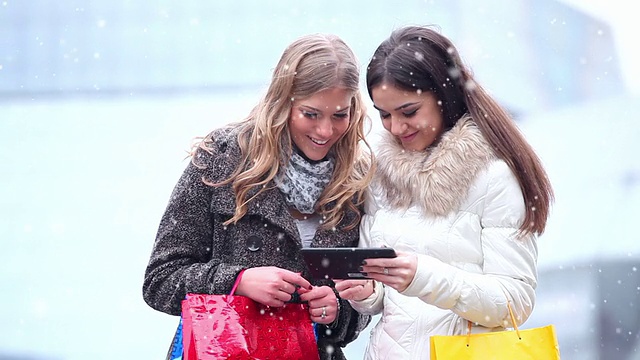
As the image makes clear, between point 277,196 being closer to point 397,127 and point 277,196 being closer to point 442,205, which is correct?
point 397,127

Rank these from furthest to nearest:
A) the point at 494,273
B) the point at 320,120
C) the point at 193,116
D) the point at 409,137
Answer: the point at 193,116 → the point at 320,120 → the point at 409,137 → the point at 494,273

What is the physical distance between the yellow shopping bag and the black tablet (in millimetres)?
264

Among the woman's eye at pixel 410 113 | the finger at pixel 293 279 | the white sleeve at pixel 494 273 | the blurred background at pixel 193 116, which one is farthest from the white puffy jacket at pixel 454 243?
the blurred background at pixel 193 116

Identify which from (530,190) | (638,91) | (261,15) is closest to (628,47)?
(638,91)

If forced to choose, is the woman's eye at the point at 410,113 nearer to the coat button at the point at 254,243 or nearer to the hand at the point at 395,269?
the hand at the point at 395,269

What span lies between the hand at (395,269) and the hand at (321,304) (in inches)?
11.1

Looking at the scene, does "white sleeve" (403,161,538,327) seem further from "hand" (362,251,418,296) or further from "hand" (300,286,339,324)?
"hand" (300,286,339,324)

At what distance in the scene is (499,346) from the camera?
2375 mm

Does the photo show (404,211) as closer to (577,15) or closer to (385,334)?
(385,334)

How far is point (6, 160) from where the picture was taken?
6672 millimetres

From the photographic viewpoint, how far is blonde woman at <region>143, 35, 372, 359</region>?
2760 millimetres

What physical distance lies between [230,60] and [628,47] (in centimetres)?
276

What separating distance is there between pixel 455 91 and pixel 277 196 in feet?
1.99

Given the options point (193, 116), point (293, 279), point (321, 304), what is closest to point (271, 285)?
point (293, 279)
